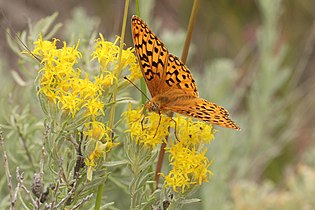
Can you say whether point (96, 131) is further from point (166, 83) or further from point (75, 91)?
point (166, 83)

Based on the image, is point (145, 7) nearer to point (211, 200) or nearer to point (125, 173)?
point (211, 200)

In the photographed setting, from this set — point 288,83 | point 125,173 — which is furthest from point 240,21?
point 125,173

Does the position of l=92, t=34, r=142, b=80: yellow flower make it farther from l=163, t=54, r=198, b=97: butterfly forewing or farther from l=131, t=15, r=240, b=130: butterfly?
l=163, t=54, r=198, b=97: butterfly forewing

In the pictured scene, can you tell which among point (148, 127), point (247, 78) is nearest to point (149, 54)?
point (148, 127)

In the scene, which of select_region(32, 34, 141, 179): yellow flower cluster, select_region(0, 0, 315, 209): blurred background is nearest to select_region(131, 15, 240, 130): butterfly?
select_region(32, 34, 141, 179): yellow flower cluster

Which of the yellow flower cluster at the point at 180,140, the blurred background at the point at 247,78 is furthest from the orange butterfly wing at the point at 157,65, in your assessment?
the blurred background at the point at 247,78

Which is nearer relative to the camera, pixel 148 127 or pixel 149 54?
pixel 148 127
